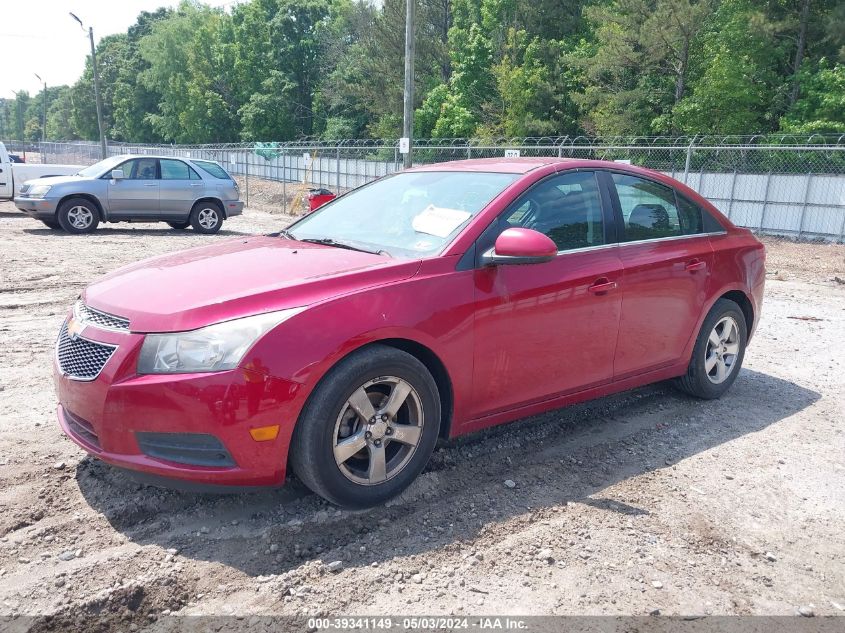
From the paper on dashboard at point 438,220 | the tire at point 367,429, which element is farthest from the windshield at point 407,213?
the tire at point 367,429

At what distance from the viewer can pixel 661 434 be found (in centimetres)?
448

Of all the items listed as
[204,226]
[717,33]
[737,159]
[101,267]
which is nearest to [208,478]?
[101,267]

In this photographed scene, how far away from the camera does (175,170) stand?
15.1m

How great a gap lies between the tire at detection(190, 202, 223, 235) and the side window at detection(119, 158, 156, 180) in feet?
3.81

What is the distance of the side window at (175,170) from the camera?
14970 millimetres

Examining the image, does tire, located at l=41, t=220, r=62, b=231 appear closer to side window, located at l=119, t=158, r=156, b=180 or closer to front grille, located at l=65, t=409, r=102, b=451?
side window, located at l=119, t=158, r=156, b=180

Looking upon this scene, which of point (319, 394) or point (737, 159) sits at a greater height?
point (737, 159)

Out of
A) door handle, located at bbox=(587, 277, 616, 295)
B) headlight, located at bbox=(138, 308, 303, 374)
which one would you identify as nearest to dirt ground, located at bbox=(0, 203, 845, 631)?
headlight, located at bbox=(138, 308, 303, 374)

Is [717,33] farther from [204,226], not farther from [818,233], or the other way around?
[204,226]

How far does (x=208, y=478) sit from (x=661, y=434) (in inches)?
115

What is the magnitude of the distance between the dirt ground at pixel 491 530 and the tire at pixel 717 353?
0.74ft

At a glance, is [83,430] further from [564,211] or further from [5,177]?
[5,177]

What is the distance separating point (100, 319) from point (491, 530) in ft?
6.91

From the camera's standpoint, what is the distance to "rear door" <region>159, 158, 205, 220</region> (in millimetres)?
14938
